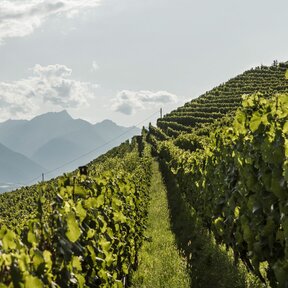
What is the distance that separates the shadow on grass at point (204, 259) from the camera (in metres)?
9.12

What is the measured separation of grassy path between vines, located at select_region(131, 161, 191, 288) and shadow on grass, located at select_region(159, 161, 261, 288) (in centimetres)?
23

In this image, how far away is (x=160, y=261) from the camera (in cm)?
1128

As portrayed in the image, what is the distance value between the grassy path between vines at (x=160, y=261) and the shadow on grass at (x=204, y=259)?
0.23 m

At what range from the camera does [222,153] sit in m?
9.75

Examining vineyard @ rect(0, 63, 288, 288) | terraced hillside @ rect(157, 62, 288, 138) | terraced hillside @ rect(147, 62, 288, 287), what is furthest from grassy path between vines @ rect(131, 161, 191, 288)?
terraced hillside @ rect(157, 62, 288, 138)

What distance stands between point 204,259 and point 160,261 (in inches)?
42.7

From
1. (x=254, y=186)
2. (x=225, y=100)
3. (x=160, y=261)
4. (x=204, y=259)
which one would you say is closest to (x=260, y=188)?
(x=254, y=186)

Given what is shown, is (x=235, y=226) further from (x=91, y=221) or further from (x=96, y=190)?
(x=91, y=221)

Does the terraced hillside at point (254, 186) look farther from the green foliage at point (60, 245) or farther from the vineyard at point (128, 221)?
the green foliage at point (60, 245)

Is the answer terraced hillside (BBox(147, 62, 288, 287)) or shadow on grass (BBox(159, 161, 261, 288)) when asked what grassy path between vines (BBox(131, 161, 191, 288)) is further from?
terraced hillside (BBox(147, 62, 288, 287))

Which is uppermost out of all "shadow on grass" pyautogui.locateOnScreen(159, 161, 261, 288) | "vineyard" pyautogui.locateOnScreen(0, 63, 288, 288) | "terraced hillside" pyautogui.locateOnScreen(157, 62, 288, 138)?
"terraced hillside" pyautogui.locateOnScreen(157, 62, 288, 138)

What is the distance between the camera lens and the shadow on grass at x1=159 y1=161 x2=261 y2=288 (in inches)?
359

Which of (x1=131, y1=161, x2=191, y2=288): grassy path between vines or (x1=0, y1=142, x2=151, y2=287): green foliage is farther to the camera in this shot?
(x1=131, y1=161, x2=191, y2=288): grassy path between vines

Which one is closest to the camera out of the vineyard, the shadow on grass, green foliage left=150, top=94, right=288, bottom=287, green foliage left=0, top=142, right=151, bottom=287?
green foliage left=0, top=142, right=151, bottom=287
